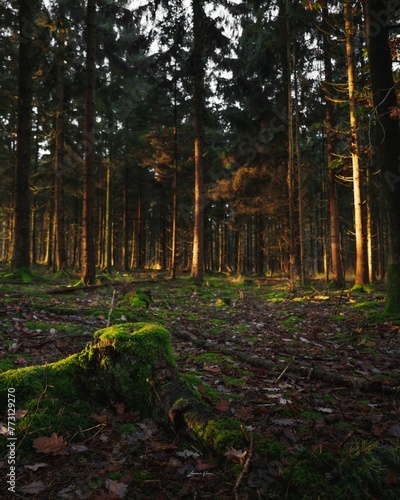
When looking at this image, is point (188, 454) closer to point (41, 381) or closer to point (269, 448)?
point (269, 448)

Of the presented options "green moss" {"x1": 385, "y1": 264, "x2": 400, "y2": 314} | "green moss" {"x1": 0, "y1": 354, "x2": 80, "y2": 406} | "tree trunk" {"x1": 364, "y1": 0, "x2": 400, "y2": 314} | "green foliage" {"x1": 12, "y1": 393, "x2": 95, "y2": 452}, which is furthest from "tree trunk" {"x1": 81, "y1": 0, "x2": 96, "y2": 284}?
"green moss" {"x1": 385, "y1": 264, "x2": 400, "y2": 314}

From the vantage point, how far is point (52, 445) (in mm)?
2182

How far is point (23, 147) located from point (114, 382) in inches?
465

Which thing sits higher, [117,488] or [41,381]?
[41,381]

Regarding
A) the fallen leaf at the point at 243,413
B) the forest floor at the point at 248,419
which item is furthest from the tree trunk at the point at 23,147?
the fallen leaf at the point at 243,413

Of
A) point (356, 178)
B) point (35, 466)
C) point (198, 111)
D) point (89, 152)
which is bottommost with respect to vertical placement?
point (35, 466)

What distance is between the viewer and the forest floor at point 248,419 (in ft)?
6.09

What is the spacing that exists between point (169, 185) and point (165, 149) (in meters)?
8.48

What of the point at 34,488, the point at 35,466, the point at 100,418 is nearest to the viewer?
the point at 34,488

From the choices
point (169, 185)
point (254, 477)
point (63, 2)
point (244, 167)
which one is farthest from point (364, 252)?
point (169, 185)

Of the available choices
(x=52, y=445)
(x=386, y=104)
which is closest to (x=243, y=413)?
(x=52, y=445)

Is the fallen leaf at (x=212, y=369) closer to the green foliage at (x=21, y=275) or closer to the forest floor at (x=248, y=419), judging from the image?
the forest floor at (x=248, y=419)

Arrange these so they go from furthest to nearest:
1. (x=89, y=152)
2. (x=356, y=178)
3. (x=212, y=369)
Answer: (x=356, y=178) < (x=89, y=152) < (x=212, y=369)

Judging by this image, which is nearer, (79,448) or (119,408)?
(79,448)
